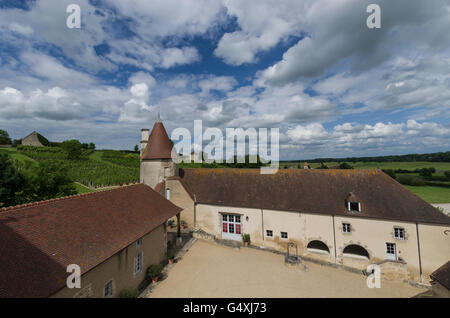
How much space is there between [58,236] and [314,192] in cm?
1758

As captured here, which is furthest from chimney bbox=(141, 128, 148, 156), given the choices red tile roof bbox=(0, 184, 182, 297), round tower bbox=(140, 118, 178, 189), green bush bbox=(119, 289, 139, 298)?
green bush bbox=(119, 289, 139, 298)

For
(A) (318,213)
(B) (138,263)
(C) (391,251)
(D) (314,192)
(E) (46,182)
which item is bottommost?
(C) (391,251)

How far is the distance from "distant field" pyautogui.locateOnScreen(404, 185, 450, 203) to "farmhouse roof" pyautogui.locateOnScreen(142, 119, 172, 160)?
2092 inches

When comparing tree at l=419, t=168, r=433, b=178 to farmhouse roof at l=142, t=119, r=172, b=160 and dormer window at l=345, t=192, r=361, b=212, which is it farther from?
farmhouse roof at l=142, t=119, r=172, b=160

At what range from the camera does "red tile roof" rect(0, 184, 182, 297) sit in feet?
18.8

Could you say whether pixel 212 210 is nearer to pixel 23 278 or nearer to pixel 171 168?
pixel 171 168

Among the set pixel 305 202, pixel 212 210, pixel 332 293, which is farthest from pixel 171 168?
pixel 332 293

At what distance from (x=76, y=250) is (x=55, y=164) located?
1540 cm

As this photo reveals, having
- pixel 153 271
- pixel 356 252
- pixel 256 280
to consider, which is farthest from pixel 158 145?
pixel 356 252

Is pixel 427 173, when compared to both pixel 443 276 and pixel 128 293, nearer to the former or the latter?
pixel 443 276

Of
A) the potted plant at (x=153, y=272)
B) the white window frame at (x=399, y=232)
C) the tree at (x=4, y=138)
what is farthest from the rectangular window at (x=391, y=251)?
the tree at (x=4, y=138)

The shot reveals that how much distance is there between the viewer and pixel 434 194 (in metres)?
44.8

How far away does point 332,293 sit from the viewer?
1125 centimetres
